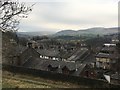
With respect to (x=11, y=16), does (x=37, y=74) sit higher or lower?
lower

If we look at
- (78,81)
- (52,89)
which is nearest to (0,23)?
(52,89)

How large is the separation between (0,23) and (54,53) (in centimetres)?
4454

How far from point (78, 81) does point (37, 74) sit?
380 cm

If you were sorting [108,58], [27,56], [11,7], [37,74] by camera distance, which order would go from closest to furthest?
1. [11,7]
2. [37,74]
3. [27,56]
4. [108,58]

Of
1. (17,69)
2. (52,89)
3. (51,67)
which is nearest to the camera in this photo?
(52,89)

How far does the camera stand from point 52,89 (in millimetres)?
11375

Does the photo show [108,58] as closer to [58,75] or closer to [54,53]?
[54,53]

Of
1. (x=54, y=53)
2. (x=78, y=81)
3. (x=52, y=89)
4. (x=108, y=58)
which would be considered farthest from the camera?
(x=54, y=53)

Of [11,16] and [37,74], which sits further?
[37,74]

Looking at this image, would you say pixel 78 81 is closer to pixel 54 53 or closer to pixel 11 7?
pixel 11 7

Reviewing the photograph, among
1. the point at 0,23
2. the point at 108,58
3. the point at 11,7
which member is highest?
the point at 11,7

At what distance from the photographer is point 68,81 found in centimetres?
1468

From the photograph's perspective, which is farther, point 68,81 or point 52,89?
point 68,81

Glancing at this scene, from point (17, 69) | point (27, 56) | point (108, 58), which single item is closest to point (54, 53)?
point (108, 58)
